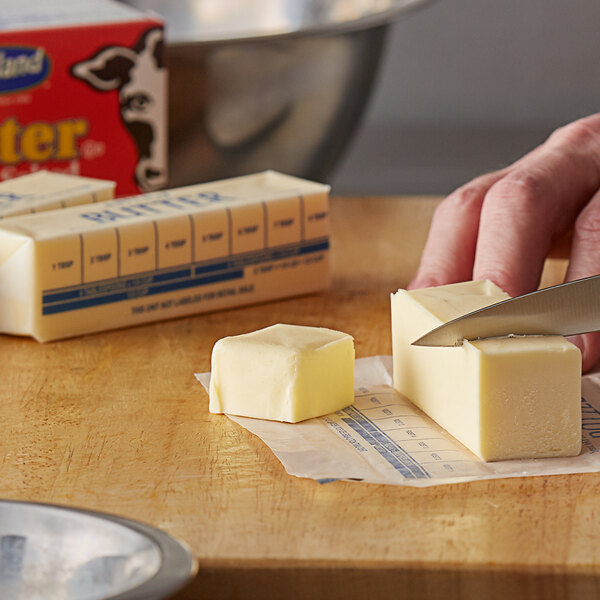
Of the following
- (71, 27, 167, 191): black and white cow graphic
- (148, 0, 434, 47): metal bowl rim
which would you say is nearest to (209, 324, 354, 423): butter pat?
(71, 27, 167, 191): black and white cow graphic

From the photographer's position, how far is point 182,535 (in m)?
0.65

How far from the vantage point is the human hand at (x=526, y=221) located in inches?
37.4

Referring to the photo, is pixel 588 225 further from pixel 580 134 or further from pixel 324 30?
pixel 324 30

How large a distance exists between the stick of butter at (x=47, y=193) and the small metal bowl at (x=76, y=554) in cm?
50

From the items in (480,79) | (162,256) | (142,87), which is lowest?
(480,79)

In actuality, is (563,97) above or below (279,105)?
below

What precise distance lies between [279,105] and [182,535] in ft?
3.00

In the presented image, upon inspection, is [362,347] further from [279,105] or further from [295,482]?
[279,105]

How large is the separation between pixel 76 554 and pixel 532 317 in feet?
1.14

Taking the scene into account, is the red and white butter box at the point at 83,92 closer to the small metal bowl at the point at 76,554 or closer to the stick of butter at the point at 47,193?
the stick of butter at the point at 47,193

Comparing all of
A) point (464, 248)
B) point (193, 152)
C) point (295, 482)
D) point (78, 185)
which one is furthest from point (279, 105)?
point (295, 482)

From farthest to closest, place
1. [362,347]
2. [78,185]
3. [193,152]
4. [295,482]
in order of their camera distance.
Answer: [193,152], [78,185], [362,347], [295,482]

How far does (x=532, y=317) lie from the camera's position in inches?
29.7

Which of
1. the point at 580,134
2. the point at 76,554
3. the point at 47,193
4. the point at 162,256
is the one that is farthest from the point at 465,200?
the point at 76,554
